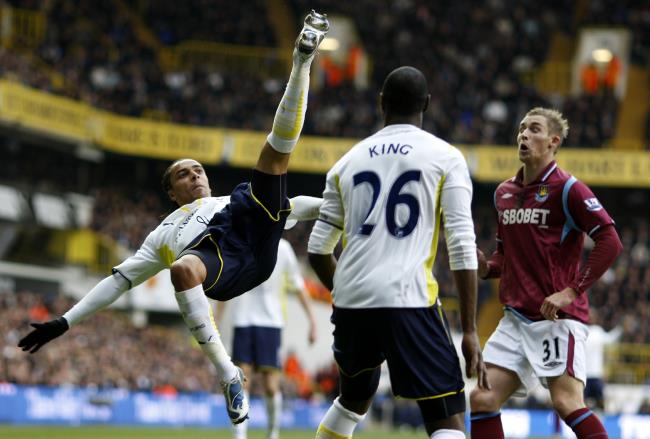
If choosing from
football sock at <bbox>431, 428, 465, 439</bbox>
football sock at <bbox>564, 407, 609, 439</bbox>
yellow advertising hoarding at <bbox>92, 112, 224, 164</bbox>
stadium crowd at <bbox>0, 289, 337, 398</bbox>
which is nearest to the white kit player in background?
football sock at <bbox>564, 407, 609, 439</bbox>

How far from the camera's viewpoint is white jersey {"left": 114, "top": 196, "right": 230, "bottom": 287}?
8523 mm

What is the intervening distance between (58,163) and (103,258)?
11.5 ft

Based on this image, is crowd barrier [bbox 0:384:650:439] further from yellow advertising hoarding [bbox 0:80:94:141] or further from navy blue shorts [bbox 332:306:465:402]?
navy blue shorts [bbox 332:306:465:402]

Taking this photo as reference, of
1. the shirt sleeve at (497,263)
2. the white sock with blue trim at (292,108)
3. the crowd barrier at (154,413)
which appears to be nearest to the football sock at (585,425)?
the shirt sleeve at (497,263)

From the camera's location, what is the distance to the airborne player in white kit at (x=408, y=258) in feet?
20.4

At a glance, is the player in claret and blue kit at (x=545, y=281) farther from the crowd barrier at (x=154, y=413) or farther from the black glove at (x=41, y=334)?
the crowd barrier at (x=154, y=413)

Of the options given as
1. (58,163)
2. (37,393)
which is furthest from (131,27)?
(37,393)

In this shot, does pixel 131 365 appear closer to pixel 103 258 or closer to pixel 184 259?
pixel 103 258

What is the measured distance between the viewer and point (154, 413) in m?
22.0

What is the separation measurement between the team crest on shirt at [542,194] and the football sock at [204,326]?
85.8 inches

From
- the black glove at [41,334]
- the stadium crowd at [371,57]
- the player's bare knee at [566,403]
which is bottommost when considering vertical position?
the player's bare knee at [566,403]

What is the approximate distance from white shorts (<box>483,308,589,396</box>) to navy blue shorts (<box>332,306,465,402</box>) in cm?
136

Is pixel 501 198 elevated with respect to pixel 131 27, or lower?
lower

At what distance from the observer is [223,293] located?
812 centimetres
